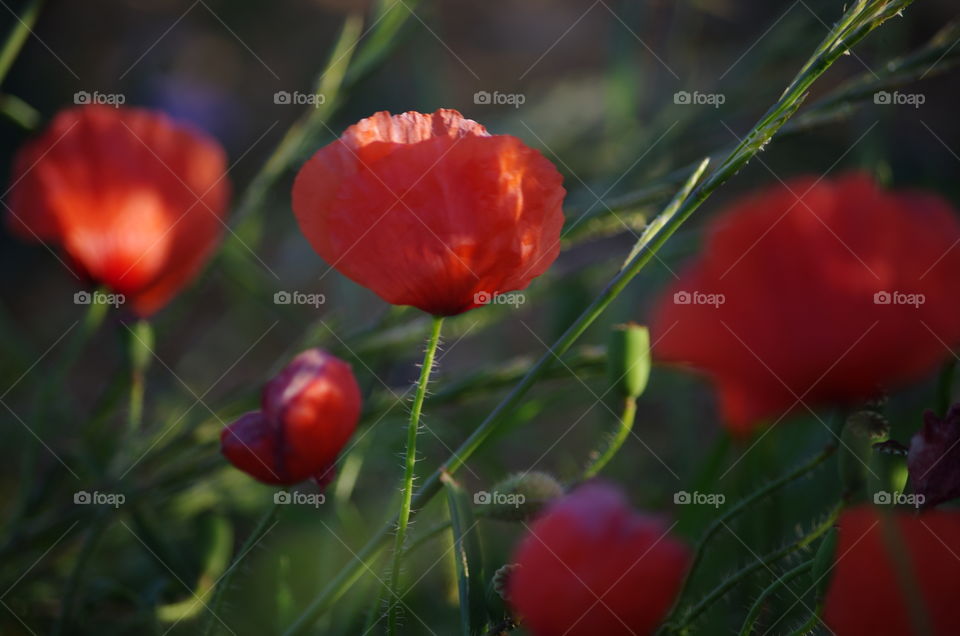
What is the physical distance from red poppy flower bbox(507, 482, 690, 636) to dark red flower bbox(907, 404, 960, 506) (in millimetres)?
88

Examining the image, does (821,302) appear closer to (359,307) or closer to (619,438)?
(619,438)

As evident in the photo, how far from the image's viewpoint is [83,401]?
3.37 feet

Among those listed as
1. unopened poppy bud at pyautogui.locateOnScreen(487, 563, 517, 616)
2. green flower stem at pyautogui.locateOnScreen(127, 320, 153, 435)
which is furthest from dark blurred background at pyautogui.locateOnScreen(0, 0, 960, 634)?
unopened poppy bud at pyautogui.locateOnScreen(487, 563, 517, 616)

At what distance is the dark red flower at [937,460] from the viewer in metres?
0.30

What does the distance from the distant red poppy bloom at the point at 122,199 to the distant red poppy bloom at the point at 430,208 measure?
222 mm

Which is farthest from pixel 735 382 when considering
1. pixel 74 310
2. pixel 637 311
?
pixel 74 310

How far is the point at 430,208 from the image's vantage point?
322 millimetres

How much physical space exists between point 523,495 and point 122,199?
→ 12.8 inches

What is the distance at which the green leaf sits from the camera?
0.30 metres

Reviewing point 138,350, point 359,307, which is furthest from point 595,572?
point 359,307

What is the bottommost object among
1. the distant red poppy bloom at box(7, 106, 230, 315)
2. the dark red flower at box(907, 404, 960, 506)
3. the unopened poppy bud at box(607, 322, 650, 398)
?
the dark red flower at box(907, 404, 960, 506)

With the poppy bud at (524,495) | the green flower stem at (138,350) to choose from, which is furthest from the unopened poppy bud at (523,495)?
the green flower stem at (138,350)

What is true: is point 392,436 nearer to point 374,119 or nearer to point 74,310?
point 374,119

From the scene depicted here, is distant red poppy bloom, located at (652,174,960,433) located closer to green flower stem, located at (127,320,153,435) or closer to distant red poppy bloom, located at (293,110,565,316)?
distant red poppy bloom, located at (293,110,565,316)
